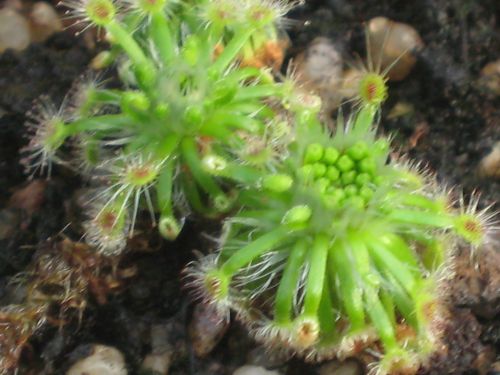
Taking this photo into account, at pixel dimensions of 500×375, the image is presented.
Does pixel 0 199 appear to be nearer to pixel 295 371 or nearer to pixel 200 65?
pixel 200 65

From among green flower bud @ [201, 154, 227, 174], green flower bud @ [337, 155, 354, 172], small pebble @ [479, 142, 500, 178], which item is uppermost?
green flower bud @ [201, 154, 227, 174]

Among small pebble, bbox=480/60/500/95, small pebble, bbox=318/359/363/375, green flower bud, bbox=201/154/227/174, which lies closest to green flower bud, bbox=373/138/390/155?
green flower bud, bbox=201/154/227/174

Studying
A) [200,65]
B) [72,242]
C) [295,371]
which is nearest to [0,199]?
[72,242]

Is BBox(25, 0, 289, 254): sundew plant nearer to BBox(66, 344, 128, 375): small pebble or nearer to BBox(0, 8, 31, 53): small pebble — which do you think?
BBox(66, 344, 128, 375): small pebble

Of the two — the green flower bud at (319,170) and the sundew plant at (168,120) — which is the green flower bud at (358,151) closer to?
the green flower bud at (319,170)

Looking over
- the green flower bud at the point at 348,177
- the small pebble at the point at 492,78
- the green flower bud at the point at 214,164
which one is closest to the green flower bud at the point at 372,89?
the green flower bud at the point at 348,177

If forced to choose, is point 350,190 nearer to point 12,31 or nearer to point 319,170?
point 319,170
